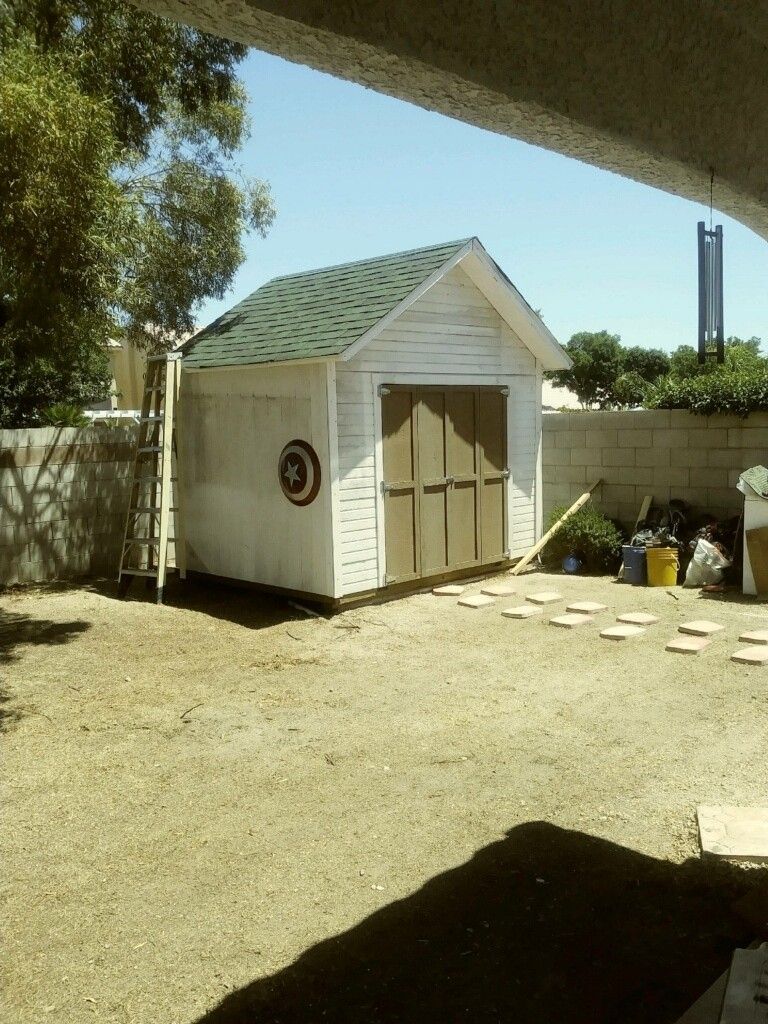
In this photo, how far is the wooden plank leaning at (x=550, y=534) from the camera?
11289mm

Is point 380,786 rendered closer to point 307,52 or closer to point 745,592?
point 307,52

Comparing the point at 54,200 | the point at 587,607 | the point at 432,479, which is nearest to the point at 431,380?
the point at 432,479

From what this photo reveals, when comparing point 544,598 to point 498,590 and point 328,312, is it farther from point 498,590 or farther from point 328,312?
point 328,312

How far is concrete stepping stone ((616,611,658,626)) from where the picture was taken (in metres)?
8.70

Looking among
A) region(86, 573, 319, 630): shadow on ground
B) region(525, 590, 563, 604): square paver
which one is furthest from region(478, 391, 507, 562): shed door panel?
region(86, 573, 319, 630): shadow on ground

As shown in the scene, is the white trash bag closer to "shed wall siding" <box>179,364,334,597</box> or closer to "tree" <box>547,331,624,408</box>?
"shed wall siding" <box>179,364,334,597</box>

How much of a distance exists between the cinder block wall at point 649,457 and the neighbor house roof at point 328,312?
1.23 meters

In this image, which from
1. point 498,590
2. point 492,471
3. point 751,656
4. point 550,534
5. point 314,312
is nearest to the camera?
point 751,656

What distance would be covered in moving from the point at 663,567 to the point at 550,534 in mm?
1661

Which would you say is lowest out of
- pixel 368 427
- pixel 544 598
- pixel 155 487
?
pixel 544 598

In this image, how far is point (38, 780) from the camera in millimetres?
5207

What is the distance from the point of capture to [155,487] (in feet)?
35.8

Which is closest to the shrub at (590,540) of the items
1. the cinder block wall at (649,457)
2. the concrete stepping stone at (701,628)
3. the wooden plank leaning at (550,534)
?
the wooden plank leaning at (550,534)

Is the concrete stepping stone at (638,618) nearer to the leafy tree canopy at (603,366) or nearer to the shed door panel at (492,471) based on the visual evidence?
the shed door panel at (492,471)
